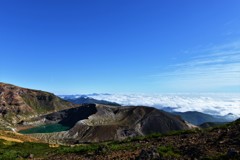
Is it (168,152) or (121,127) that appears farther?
(121,127)

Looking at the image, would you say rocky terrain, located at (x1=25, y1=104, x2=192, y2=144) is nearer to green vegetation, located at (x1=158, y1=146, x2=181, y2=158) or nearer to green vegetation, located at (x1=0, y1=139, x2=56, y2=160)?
green vegetation, located at (x1=0, y1=139, x2=56, y2=160)

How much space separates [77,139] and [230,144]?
446ft

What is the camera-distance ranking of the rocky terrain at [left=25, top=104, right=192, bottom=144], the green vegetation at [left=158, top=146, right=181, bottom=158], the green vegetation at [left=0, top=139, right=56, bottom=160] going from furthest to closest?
the rocky terrain at [left=25, top=104, right=192, bottom=144] < the green vegetation at [left=0, top=139, right=56, bottom=160] < the green vegetation at [left=158, top=146, right=181, bottom=158]

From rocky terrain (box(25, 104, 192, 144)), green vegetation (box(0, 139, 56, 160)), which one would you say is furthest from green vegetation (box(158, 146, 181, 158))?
rocky terrain (box(25, 104, 192, 144))

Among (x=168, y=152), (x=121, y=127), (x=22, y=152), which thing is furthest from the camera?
(x=121, y=127)

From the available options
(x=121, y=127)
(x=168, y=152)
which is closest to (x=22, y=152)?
(x=168, y=152)

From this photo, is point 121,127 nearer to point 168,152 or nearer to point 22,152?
point 22,152

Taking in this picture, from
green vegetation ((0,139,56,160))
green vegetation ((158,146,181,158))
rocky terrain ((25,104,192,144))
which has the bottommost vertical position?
rocky terrain ((25,104,192,144))

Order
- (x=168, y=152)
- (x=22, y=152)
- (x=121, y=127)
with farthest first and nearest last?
(x=121, y=127) → (x=22, y=152) → (x=168, y=152)

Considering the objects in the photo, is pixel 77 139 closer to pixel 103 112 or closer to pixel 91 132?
pixel 91 132

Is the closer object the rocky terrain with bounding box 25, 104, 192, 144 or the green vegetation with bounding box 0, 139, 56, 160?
the green vegetation with bounding box 0, 139, 56, 160

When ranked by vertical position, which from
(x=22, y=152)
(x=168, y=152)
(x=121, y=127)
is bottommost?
(x=121, y=127)

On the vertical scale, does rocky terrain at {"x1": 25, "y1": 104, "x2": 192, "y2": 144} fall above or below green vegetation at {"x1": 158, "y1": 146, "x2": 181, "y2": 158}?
below

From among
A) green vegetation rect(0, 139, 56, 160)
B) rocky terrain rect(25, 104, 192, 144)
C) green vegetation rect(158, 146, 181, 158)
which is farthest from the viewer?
rocky terrain rect(25, 104, 192, 144)
